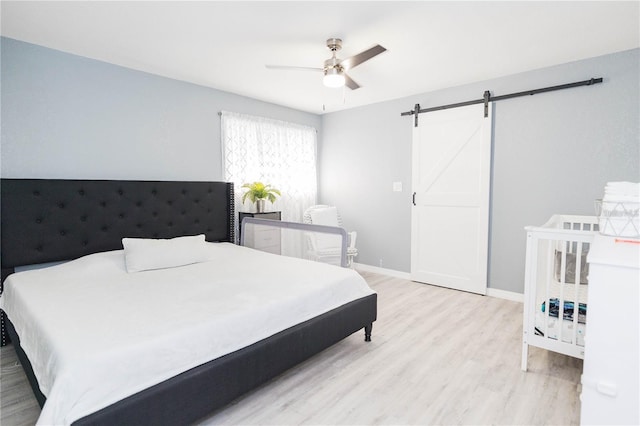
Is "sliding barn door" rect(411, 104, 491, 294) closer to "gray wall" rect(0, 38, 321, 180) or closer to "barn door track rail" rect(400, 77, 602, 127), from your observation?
"barn door track rail" rect(400, 77, 602, 127)

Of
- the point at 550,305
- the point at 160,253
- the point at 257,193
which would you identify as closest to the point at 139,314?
the point at 160,253

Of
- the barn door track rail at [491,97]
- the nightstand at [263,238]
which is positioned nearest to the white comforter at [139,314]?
the nightstand at [263,238]

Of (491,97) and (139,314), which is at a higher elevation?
(491,97)

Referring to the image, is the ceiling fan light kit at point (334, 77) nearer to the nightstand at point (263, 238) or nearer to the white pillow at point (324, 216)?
the nightstand at point (263, 238)

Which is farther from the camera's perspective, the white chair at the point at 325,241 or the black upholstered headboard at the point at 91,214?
the white chair at the point at 325,241

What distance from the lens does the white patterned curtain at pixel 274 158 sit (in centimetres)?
380

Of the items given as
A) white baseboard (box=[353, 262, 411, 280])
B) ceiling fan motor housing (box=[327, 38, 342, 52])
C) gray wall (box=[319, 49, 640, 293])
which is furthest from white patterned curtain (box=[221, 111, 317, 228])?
ceiling fan motor housing (box=[327, 38, 342, 52])

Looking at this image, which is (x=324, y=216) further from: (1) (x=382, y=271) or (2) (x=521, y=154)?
(2) (x=521, y=154)

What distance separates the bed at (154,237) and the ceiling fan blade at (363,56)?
158 centimetres

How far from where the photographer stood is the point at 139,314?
1.55m

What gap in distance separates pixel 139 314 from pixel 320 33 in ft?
7.03

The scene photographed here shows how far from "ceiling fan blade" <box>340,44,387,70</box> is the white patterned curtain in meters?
1.87

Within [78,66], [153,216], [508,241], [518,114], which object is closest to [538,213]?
[508,241]

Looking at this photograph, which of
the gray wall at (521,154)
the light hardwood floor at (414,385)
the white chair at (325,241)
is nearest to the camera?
the light hardwood floor at (414,385)
